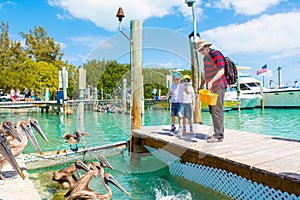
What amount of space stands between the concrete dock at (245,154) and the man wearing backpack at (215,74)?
0.58m

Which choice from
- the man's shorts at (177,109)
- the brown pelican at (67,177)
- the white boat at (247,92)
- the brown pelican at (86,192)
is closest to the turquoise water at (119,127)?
the brown pelican at (67,177)

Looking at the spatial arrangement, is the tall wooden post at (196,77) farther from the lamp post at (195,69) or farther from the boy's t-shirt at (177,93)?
the boy's t-shirt at (177,93)

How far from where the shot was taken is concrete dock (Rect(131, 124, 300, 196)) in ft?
11.3

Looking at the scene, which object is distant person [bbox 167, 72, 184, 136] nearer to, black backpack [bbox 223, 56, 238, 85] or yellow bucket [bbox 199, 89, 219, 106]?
yellow bucket [bbox 199, 89, 219, 106]

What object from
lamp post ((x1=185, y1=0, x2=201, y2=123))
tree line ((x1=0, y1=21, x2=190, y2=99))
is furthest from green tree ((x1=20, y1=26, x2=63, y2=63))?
lamp post ((x1=185, y1=0, x2=201, y2=123))

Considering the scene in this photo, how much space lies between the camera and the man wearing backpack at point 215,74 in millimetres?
4668

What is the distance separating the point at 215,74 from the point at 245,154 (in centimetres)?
143

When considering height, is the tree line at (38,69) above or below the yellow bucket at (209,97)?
above

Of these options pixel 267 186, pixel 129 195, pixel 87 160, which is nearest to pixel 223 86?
pixel 267 186

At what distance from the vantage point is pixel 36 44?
136 ft

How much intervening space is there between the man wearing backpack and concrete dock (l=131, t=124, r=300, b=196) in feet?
1.91

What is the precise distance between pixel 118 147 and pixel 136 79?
6.19 ft

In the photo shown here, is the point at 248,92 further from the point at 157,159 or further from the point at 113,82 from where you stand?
the point at 157,159

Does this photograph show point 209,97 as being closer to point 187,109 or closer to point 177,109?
point 187,109
